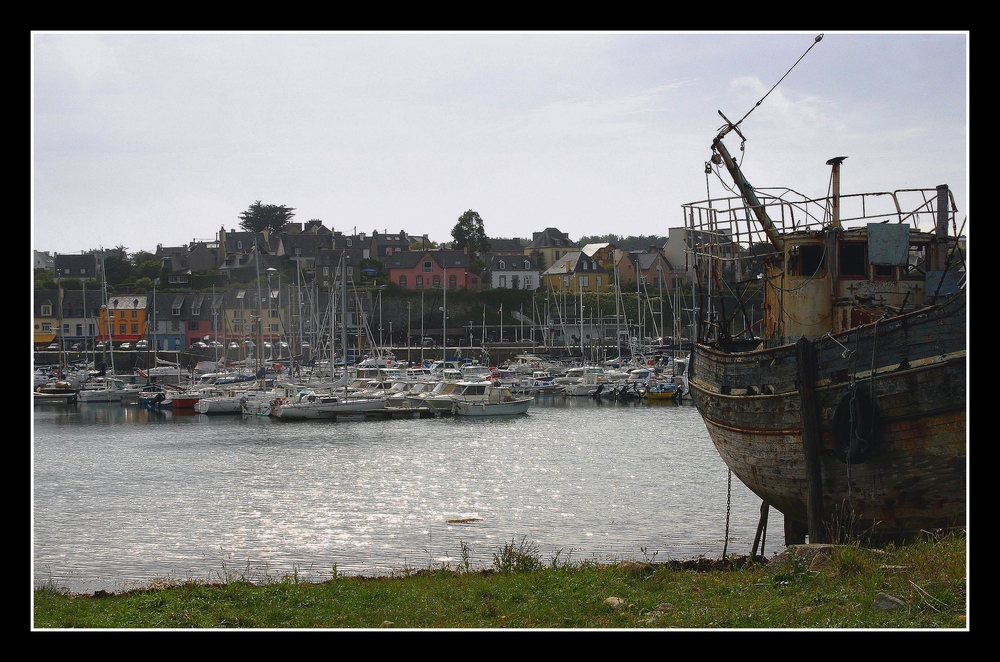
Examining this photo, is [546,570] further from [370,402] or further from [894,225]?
[370,402]

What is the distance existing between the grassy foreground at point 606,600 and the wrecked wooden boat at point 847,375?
63.4 inches

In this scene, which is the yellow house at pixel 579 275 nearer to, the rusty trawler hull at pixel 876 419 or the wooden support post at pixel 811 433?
the rusty trawler hull at pixel 876 419

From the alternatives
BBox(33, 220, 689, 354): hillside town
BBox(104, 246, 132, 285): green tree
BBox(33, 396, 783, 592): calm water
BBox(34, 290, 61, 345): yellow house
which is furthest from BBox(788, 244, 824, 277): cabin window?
BBox(104, 246, 132, 285): green tree

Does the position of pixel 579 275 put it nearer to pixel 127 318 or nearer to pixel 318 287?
pixel 318 287

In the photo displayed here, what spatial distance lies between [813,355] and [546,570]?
5.93 meters

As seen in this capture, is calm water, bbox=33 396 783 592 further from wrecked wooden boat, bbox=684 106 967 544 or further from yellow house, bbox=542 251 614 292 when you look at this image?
yellow house, bbox=542 251 614 292

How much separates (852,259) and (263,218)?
123 meters

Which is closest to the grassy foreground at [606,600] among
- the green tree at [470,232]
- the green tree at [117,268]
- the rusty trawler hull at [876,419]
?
the rusty trawler hull at [876,419]

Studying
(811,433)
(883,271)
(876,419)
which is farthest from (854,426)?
(883,271)

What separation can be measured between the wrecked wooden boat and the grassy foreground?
63.4 inches

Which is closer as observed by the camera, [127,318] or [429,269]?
[127,318]

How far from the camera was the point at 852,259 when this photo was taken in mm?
18125

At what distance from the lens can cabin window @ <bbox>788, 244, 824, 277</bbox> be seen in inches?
729

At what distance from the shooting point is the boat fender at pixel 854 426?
50.5ft
